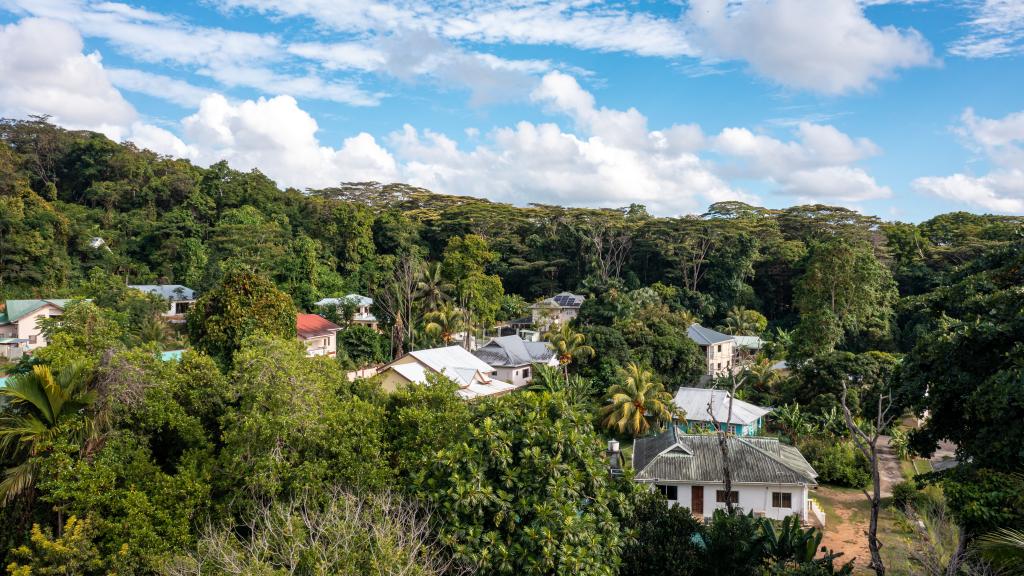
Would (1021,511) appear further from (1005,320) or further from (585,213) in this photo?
(585,213)

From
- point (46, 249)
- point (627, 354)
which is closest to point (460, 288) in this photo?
point (627, 354)

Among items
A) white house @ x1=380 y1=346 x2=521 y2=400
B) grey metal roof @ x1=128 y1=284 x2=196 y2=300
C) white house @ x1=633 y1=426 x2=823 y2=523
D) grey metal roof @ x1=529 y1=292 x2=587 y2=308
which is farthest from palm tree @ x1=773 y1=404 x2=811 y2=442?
grey metal roof @ x1=128 y1=284 x2=196 y2=300

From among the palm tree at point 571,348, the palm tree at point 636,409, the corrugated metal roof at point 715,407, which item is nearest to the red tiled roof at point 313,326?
the palm tree at point 571,348

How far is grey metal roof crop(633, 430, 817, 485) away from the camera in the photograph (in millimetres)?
16844

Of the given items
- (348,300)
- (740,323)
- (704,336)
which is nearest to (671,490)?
(704,336)

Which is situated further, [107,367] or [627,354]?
[627,354]

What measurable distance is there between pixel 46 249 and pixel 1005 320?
43.0m

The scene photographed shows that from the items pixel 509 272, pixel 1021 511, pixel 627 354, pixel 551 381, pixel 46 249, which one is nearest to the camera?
pixel 1021 511

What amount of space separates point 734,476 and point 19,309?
33.7 metres

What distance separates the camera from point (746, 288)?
146 ft

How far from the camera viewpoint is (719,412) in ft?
78.4

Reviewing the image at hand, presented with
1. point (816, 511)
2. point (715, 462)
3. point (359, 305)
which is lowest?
point (816, 511)

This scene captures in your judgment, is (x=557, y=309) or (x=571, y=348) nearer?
(x=571, y=348)

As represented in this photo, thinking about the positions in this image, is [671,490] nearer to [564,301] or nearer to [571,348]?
[571,348]
